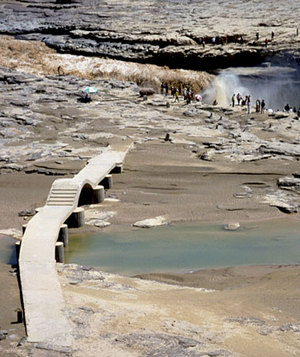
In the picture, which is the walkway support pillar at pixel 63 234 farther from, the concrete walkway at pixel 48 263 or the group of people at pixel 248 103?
the group of people at pixel 248 103

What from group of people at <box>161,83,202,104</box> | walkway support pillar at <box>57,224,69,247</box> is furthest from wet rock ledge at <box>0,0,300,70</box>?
walkway support pillar at <box>57,224,69,247</box>

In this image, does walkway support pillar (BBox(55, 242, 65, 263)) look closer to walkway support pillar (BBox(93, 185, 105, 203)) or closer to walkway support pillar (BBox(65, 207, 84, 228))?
walkway support pillar (BBox(65, 207, 84, 228))

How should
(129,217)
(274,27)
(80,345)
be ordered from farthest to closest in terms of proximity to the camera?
(274,27)
(129,217)
(80,345)

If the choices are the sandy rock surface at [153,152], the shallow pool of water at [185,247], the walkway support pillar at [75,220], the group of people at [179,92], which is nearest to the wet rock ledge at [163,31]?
the sandy rock surface at [153,152]

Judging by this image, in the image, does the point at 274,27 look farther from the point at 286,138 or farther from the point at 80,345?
the point at 80,345

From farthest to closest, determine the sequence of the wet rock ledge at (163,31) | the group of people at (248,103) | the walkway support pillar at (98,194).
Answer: the wet rock ledge at (163,31), the group of people at (248,103), the walkway support pillar at (98,194)

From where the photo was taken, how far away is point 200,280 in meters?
16.5

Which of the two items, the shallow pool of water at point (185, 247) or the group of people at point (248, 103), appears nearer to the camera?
the shallow pool of water at point (185, 247)

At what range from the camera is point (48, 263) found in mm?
15195

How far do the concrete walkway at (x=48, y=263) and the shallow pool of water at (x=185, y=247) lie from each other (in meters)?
A: 1.01

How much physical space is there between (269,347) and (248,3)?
40645 mm

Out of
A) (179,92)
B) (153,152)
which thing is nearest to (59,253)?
(153,152)

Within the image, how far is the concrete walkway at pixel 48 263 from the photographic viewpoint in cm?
1172

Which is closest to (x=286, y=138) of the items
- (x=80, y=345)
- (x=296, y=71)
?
(x=296, y=71)
